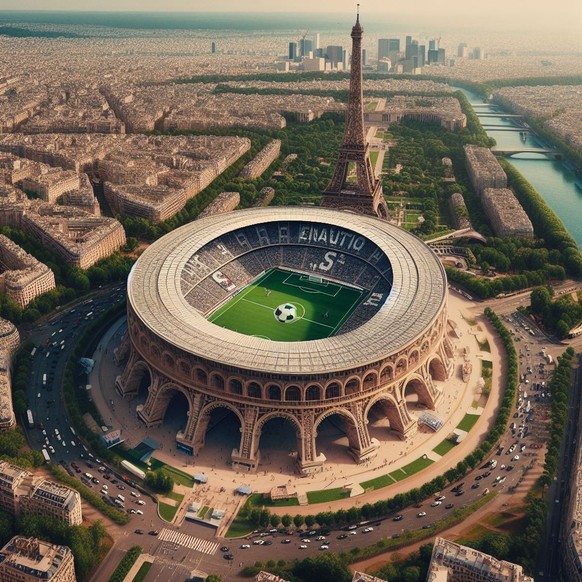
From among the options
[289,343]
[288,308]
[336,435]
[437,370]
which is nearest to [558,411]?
[437,370]

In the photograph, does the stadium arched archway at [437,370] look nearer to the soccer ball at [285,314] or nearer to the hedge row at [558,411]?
the hedge row at [558,411]

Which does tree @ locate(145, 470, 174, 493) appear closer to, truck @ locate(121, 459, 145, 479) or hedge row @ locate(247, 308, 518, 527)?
truck @ locate(121, 459, 145, 479)

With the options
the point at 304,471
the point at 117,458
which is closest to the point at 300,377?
the point at 304,471

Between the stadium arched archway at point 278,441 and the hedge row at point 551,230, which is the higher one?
the hedge row at point 551,230

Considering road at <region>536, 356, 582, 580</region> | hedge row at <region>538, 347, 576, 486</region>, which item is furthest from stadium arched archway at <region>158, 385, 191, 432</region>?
hedge row at <region>538, 347, 576, 486</region>

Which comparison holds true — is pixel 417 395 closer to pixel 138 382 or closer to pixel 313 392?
pixel 313 392

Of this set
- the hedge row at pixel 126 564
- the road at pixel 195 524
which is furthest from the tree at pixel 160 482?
Answer: the hedge row at pixel 126 564
